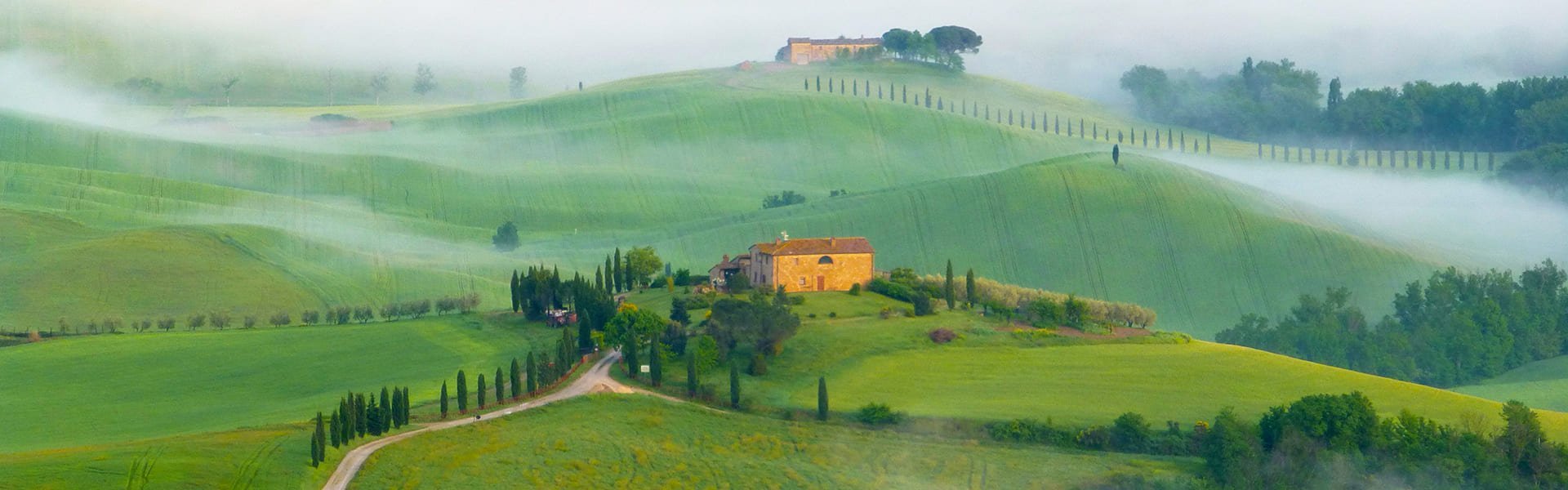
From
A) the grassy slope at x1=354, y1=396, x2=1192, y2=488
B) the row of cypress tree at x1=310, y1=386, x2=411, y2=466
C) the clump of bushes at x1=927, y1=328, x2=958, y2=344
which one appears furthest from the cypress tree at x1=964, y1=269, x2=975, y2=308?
the row of cypress tree at x1=310, y1=386, x2=411, y2=466

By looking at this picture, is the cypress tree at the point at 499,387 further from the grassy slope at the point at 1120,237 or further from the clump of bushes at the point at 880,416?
the grassy slope at the point at 1120,237

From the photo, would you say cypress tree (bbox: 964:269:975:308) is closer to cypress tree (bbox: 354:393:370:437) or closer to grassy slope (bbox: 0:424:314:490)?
cypress tree (bbox: 354:393:370:437)

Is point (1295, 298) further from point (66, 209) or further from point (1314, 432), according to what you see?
point (66, 209)

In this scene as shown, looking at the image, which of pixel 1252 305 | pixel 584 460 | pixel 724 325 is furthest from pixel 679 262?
pixel 584 460

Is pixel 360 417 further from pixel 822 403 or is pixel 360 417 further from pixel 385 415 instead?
pixel 822 403

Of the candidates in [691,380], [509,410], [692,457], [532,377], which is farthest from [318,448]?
[691,380]

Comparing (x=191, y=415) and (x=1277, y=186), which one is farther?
(x=1277, y=186)

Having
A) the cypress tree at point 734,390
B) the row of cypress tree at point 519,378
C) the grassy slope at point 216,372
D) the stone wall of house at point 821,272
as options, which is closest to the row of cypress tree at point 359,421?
the row of cypress tree at point 519,378
